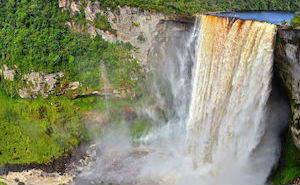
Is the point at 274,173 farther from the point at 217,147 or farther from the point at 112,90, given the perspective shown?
the point at 112,90

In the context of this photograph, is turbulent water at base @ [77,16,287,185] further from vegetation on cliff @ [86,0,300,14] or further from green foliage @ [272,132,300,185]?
vegetation on cliff @ [86,0,300,14]

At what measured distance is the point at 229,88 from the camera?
71.8 feet

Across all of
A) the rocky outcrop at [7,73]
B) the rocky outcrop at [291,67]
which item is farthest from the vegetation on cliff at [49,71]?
the rocky outcrop at [291,67]

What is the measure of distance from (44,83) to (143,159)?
33.2ft

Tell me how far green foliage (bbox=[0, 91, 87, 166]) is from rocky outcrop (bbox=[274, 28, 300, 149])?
16.0 meters

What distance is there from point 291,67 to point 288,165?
20.0 feet

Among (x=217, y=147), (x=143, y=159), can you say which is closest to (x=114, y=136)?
(x=143, y=159)

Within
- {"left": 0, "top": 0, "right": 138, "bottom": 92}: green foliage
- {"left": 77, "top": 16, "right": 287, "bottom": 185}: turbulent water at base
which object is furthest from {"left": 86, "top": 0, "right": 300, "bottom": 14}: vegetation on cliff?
{"left": 0, "top": 0, "right": 138, "bottom": 92}: green foliage

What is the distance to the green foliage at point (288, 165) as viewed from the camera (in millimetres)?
19764

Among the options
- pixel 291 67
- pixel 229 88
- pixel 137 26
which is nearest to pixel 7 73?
pixel 137 26

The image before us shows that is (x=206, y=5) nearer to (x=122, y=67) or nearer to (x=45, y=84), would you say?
(x=122, y=67)

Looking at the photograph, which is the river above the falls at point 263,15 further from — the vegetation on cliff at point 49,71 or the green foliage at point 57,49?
the green foliage at point 57,49

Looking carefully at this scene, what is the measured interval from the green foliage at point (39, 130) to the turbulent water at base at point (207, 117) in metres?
2.92

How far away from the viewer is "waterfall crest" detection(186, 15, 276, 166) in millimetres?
20125
